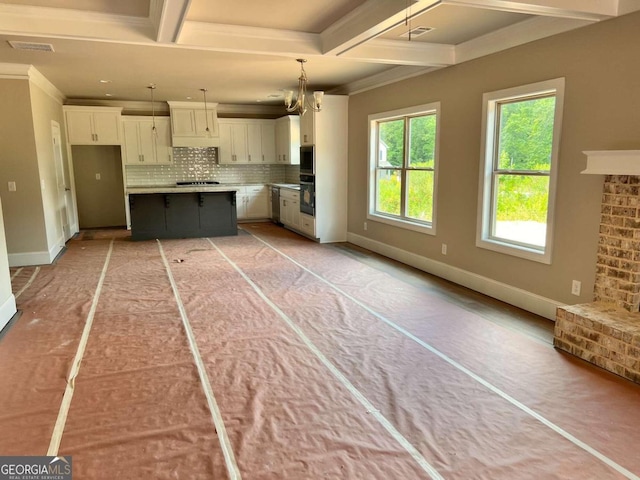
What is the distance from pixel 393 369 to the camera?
311 centimetres

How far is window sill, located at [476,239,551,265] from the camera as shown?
406 centimetres

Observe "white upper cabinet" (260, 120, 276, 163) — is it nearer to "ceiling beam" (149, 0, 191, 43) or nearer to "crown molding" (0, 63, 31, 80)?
"crown molding" (0, 63, 31, 80)

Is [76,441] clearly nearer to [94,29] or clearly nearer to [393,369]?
[393,369]

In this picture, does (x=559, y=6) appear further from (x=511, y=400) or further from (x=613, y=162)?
(x=511, y=400)

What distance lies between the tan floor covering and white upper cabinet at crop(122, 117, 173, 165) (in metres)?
5.07

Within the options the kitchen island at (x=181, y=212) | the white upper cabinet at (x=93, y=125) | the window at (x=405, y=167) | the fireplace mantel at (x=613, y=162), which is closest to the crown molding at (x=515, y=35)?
the window at (x=405, y=167)

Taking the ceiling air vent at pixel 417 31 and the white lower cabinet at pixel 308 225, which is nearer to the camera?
the ceiling air vent at pixel 417 31

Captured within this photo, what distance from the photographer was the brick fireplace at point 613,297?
301 cm

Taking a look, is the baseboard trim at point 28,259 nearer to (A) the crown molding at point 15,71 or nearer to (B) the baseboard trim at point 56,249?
(B) the baseboard trim at point 56,249

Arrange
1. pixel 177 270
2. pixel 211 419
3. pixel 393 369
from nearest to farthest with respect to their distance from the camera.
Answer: pixel 211 419, pixel 393 369, pixel 177 270

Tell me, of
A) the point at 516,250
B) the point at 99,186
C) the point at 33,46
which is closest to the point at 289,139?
the point at 99,186

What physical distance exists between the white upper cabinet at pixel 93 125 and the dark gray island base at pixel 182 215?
2082mm

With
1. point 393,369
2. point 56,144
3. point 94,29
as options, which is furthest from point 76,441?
point 56,144

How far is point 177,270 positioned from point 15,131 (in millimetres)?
2788
